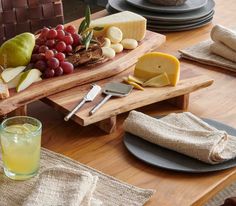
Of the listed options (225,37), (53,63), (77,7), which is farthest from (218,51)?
(77,7)

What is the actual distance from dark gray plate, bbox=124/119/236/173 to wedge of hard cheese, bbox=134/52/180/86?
0.22 meters

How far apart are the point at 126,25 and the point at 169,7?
353mm

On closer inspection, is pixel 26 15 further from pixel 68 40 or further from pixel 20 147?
pixel 20 147

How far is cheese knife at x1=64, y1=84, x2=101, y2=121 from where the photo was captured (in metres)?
1.29

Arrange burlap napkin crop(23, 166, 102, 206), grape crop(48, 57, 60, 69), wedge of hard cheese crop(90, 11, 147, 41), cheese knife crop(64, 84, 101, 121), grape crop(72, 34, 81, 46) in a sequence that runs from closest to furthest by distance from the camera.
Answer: burlap napkin crop(23, 166, 102, 206), cheese knife crop(64, 84, 101, 121), grape crop(48, 57, 60, 69), grape crop(72, 34, 81, 46), wedge of hard cheese crop(90, 11, 147, 41)

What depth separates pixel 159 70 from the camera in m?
1.45

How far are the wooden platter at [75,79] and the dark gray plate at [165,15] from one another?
0.84 feet

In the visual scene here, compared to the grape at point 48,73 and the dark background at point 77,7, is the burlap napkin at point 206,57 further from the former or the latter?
the dark background at point 77,7

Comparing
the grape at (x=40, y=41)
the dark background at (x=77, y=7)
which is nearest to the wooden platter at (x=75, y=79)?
the grape at (x=40, y=41)

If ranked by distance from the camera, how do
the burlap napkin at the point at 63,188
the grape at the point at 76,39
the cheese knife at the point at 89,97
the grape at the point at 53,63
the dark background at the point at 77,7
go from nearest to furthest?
the burlap napkin at the point at 63,188 → the cheese knife at the point at 89,97 → the grape at the point at 53,63 → the grape at the point at 76,39 → the dark background at the point at 77,7

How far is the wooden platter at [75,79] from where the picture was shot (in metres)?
1.32

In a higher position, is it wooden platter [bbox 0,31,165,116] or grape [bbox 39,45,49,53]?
grape [bbox 39,45,49,53]

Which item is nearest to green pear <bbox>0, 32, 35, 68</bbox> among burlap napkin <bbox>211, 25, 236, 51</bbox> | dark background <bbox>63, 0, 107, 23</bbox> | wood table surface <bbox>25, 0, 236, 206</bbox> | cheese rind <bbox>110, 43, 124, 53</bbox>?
wood table surface <bbox>25, 0, 236, 206</bbox>

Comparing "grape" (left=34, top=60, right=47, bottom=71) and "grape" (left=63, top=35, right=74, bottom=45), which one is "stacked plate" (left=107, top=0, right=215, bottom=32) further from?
"grape" (left=34, top=60, right=47, bottom=71)
